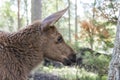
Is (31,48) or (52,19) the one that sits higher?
(52,19)

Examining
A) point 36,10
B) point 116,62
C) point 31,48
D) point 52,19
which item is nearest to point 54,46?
point 31,48

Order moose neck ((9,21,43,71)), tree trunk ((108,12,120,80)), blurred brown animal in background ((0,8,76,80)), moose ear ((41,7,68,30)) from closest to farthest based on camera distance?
moose ear ((41,7,68,30)) → blurred brown animal in background ((0,8,76,80)) → moose neck ((9,21,43,71)) → tree trunk ((108,12,120,80))

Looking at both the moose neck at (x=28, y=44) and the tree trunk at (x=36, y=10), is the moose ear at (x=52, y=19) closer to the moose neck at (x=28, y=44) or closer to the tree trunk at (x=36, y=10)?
the moose neck at (x=28, y=44)

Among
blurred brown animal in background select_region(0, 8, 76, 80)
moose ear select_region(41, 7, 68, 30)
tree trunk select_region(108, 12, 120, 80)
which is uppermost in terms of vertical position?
moose ear select_region(41, 7, 68, 30)

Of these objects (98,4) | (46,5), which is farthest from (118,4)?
(46,5)

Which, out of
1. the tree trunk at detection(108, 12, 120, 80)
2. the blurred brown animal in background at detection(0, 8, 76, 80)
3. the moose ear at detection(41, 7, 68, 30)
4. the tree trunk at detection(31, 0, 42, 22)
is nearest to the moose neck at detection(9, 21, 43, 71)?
the blurred brown animal in background at detection(0, 8, 76, 80)

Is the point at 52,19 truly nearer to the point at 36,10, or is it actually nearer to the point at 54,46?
the point at 54,46

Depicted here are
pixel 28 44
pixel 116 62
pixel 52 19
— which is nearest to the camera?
pixel 52 19

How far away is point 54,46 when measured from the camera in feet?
16.4

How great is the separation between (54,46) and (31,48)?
0.34 meters

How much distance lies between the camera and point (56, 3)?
4053 cm

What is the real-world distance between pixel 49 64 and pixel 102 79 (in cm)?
377

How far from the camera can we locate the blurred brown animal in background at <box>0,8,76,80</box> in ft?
15.3

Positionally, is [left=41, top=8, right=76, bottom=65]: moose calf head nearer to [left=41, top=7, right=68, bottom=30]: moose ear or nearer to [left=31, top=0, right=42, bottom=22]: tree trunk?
[left=41, top=7, right=68, bottom=30]: moose ear
